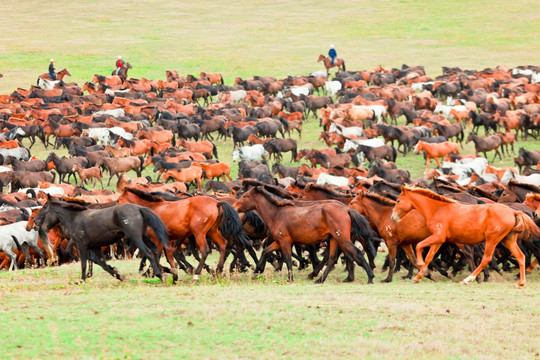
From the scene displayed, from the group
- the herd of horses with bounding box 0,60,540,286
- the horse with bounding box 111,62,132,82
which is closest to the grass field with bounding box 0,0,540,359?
the herd of horses with bounding box 0,60,540,286

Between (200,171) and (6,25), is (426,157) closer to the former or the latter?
(200,171)

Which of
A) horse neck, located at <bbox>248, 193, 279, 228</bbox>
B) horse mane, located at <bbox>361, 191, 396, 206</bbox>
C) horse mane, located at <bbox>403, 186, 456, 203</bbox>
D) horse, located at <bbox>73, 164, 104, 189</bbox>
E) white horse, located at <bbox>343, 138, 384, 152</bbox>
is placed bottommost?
horse, located at <bbox>73, 164, 104, 189</bbox>

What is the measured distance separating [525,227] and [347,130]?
19.4 m

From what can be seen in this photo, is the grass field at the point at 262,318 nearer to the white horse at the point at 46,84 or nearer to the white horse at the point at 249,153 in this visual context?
the white horse at the point at 249,153

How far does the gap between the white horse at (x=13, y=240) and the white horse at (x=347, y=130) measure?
17.2m

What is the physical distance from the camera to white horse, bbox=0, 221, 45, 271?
16.2 meters

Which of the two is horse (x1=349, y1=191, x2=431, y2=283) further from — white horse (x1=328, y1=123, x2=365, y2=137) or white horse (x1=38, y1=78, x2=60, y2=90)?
white horse (x1=38, y1=78, x2=60, y2=90)

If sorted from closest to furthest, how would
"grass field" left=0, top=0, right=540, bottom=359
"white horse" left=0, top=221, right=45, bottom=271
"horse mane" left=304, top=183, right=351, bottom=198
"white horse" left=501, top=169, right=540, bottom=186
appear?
"grass field" left=0, top=0, right=540, bottom=359 < "horse mane" left=304, top=183, right=351, bottom=198 < "white horse" left=0, top=221, right=45, bottom=271 < "white horse" left=501, top=169, right=540, bottom=186

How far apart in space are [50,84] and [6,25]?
29437 mm

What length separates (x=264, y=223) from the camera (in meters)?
14.2

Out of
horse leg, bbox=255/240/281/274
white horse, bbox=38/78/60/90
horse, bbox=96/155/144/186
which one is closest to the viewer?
horse leg, bbox=255/240/281/274

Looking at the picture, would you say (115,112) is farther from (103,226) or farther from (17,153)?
(103,226)

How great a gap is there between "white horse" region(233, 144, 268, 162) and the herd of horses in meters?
0.06

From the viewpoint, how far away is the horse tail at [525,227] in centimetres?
1251
